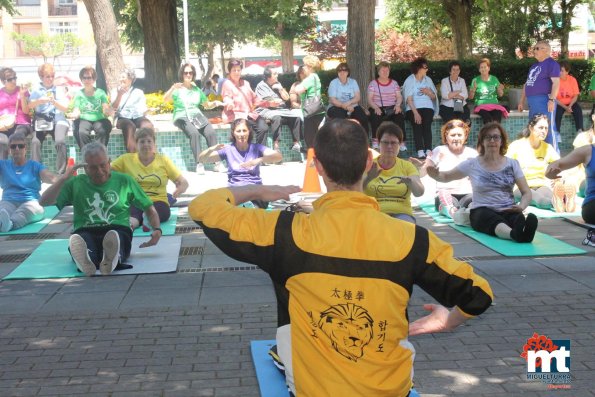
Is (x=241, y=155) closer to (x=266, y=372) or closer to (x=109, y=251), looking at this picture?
(x=109, y=251)

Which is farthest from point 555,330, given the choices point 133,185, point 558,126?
point 558,126

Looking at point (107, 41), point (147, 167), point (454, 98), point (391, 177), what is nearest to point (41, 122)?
point (107, 41)

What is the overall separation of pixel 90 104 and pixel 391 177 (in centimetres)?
734

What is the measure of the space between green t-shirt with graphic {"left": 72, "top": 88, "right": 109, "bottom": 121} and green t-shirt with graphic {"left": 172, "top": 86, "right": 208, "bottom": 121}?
1305mm

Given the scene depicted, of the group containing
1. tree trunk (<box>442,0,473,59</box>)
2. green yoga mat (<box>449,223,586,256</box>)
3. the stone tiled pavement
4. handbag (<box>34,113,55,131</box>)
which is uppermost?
tree trunk (<box>442,0,473,59</box>)

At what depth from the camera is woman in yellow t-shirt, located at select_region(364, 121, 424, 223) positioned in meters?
8.21

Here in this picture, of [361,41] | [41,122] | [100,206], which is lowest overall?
[100,206]

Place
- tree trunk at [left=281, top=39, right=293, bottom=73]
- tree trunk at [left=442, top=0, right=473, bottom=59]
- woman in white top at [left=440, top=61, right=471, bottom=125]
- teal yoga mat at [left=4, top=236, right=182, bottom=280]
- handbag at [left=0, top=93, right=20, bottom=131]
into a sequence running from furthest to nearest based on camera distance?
tree trunk at [left=281, top=39, right=293, bottom=73], tree trunk at [left=442, top=0, right=473, bottom=59], woman in white top at [left=440, top=61, right=471, bottom=125], handbag at [left=0, top=93, right=20, bottom=131], teal yoga mat at [left=4, top=236, right=182, bottom=280]

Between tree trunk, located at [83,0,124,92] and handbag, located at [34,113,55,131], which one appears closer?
handbag, located at [34,113,55,131]

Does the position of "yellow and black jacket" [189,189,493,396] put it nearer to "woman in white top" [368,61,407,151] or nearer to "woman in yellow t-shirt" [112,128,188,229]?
"woman in yellow t-shirt" [112,128,188,229]

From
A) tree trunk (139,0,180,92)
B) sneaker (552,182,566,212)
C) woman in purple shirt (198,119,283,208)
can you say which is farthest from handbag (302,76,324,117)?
sneaker (552,182,566,212)

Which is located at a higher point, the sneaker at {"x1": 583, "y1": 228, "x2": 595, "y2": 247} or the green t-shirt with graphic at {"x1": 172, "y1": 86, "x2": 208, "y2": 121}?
the green t-shirt with graphic at {"x1": 172, "y1": 86, "x2": 208, "y2": 121}

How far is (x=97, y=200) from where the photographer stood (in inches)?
303

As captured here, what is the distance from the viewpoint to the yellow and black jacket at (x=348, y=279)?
2883mm
